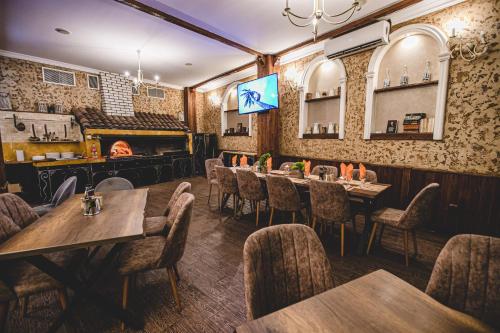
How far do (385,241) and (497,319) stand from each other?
2171mm

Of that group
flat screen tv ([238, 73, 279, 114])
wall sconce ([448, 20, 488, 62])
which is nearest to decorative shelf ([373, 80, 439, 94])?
wall sconce ([448, 20, 488, 62])

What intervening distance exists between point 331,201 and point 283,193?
63 centimetres

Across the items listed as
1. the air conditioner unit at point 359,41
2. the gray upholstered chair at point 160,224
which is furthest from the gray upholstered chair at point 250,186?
the air conditioner unit at point 359,41

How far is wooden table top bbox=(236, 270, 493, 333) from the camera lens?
700mm

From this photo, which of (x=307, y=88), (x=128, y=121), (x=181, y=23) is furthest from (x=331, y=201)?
(x=128, y=121)

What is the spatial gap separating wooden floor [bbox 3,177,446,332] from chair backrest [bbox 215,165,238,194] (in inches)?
24.1

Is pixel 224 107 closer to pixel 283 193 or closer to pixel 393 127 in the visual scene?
pixel 393 127

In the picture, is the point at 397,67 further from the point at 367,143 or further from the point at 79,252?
the point at 79,252

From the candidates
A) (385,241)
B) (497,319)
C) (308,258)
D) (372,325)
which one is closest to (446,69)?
(385,241)

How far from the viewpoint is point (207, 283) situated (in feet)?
6.82

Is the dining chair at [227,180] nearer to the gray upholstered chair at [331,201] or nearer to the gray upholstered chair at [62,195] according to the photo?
the gray upholstered chair at [331,201]

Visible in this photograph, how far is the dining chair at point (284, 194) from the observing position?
110 inches

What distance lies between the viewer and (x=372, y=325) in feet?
2.32

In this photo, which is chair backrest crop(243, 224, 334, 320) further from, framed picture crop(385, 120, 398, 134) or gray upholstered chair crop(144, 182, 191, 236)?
framed picture crop(385, 120, 398, 134)
